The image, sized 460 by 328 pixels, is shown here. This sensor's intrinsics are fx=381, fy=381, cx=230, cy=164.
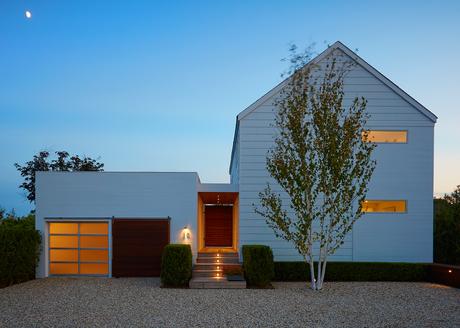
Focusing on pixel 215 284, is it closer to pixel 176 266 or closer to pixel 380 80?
pixel 176 266

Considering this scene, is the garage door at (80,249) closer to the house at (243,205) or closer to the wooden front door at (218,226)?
the house at (243,205)

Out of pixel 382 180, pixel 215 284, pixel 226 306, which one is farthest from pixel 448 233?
pixel 226 306

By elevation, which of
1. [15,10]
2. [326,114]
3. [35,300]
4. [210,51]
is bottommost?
[35,300]

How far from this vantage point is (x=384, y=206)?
14.5 metres

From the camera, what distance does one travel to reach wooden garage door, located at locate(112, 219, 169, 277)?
14.2m

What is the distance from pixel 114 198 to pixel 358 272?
933 centimetres

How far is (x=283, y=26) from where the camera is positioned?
654 inches

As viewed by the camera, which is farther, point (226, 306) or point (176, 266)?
point (176, 266)

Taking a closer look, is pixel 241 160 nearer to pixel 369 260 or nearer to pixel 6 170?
pixel 369 260

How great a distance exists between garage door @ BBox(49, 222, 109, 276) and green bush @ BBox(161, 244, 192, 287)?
324 centimetres

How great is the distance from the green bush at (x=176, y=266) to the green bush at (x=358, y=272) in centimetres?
334

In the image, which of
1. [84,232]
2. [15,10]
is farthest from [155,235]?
[15,10]

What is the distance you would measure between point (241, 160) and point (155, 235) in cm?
425

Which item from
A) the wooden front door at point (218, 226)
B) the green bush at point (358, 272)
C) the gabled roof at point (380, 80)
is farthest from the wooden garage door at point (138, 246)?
the wooden front door at point (218, 226)
